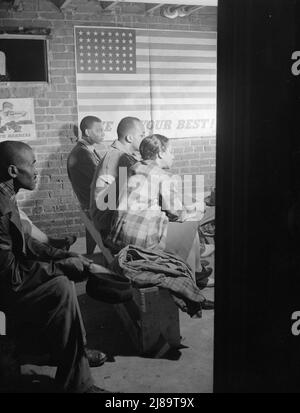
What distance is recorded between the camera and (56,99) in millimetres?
2936

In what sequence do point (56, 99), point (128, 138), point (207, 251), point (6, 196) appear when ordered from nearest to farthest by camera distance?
1. point (6, 196)
2. point (56, 99)
3. point (128, 138)
4. point (207, 251)

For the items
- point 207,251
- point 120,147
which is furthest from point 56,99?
point 207,251

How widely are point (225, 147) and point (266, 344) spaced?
903mm

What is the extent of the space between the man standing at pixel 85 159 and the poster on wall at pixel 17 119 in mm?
333

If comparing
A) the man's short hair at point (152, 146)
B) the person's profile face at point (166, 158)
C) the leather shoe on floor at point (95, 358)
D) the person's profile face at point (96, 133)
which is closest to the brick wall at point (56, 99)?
the person's profile face at point (96, 133)

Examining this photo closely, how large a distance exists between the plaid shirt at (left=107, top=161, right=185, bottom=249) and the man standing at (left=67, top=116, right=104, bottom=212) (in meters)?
0.25

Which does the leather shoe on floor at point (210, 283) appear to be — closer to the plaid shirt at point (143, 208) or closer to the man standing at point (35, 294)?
the plaid shirt at point (143, 208)

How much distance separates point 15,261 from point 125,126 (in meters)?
1.27

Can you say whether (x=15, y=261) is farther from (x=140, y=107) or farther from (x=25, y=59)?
(x=140, y=107)

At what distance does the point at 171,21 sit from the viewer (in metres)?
3.25

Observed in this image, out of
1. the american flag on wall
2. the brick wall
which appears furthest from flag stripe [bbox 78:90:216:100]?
the brick wall

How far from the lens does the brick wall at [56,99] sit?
277 cm

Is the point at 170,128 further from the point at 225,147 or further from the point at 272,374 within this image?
the point at 272,374
